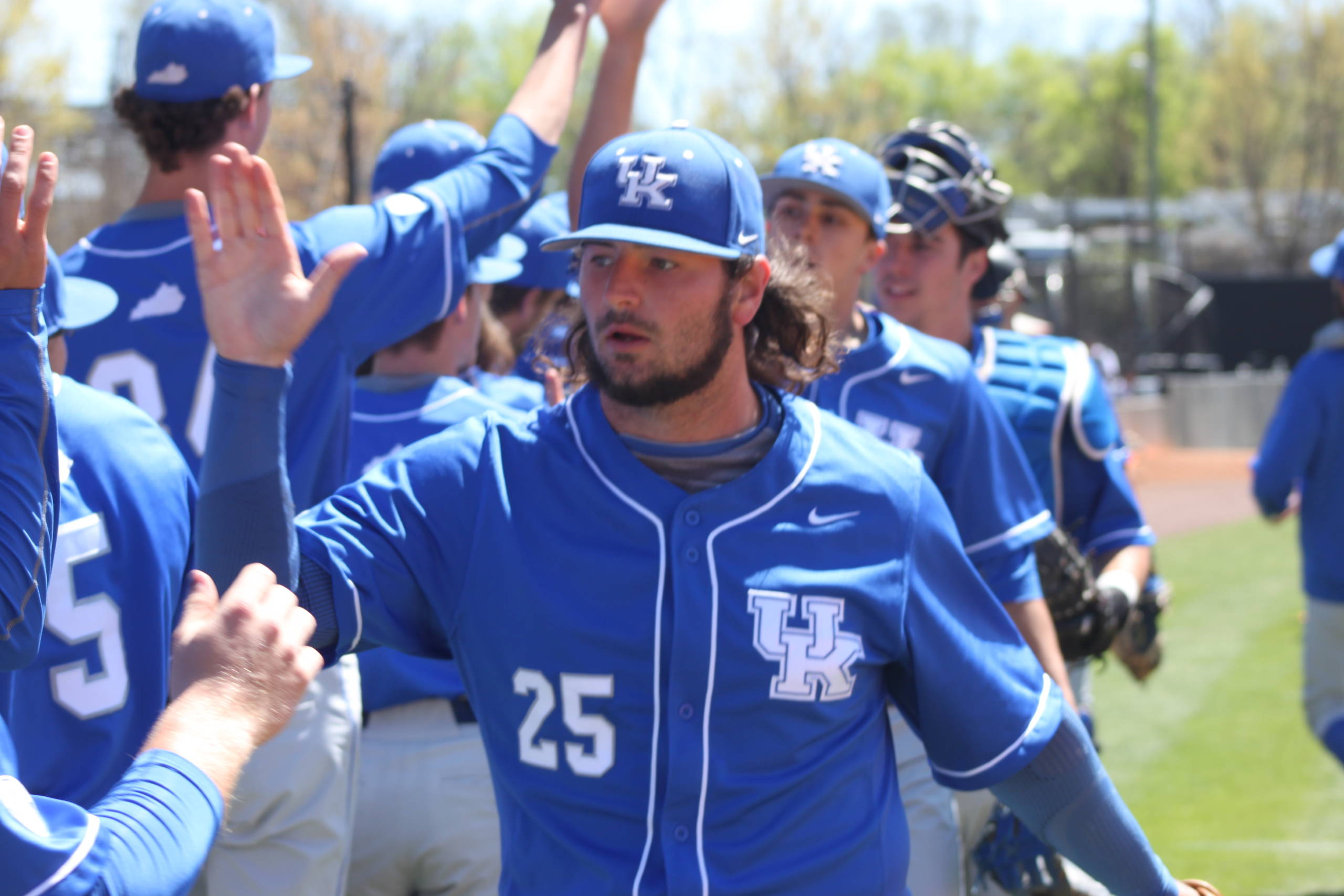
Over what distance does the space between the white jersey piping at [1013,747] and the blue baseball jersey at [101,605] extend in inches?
55.5

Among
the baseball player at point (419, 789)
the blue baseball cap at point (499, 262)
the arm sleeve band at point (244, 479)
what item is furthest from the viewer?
the blue baseball cap at point (499, 262)

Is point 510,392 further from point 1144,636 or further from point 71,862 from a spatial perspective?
point 71,862

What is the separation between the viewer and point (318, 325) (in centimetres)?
318

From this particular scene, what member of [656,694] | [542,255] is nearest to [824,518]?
[656,694]

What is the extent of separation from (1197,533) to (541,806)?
1649cm

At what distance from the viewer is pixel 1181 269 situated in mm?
42000

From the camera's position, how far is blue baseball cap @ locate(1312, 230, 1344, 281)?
6.39 metres

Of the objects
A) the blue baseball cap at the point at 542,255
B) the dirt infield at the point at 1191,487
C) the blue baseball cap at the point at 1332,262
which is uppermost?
the blue baseball cap at the point at 542,255

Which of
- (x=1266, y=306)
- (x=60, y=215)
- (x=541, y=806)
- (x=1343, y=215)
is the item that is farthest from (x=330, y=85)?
(x=1343, y=215)

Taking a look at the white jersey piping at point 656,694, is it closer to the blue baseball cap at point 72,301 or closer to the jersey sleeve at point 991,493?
the blue baseball cap at point 72,301

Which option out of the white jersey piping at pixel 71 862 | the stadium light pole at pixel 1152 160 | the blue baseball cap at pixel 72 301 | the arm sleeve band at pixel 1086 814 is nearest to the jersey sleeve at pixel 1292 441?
the arm sleeve band at pixel 1086 814

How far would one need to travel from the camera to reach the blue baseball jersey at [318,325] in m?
3.20

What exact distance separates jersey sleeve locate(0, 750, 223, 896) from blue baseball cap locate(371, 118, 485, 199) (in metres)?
3.02

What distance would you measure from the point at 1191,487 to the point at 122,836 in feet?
74.0
